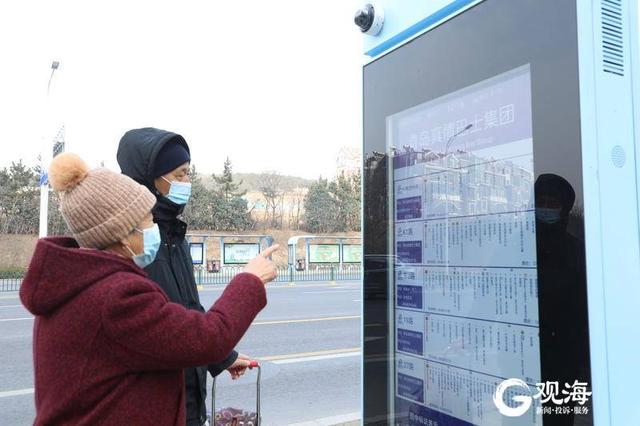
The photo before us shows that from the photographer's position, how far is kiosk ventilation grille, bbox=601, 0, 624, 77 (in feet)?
3.56

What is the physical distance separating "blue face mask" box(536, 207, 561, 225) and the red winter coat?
813 mm

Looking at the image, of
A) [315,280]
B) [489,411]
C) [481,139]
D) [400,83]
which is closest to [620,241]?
[481,139]

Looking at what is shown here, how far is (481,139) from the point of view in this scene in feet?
4.59

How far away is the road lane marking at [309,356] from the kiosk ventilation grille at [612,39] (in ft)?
20.6

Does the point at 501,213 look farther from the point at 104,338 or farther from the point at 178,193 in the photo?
the point at 178,193

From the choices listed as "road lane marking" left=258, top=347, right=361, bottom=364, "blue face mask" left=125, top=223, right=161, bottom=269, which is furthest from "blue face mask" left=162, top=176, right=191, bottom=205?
"road lane marking" left=258, top=347, right=361, bottom=364

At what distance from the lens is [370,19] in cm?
172

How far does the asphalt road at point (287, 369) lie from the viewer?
193 inches

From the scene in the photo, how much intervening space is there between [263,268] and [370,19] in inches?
36.3

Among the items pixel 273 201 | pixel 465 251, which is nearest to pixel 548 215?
pixel 465 251

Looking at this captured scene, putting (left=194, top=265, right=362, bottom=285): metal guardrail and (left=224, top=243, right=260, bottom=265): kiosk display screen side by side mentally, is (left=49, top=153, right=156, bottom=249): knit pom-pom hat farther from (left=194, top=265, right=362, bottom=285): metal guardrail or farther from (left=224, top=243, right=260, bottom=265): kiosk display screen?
(left=224, top=243, right=260, bottom=265): kiosk display screen

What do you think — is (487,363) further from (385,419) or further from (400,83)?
(400,83)

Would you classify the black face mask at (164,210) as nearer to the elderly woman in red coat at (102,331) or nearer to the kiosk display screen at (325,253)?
the elderly woman in red coat at (102,331)

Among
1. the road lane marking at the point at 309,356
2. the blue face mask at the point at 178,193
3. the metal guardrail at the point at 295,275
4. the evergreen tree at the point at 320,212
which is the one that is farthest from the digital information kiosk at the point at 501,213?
the evergreen tree at the point at 320,212
